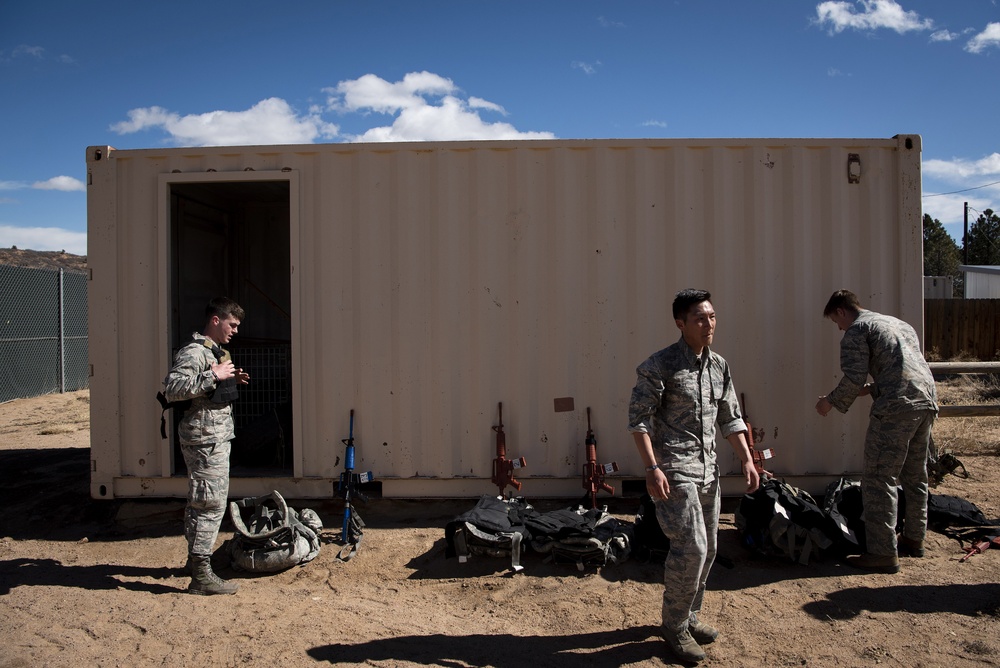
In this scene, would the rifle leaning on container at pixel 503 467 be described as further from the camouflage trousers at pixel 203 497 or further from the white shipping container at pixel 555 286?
the camouflage trousers at pixel 203 497

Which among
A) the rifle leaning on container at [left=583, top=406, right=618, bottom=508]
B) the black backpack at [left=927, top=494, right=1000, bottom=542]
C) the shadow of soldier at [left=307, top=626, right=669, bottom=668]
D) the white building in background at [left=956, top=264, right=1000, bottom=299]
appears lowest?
the shadow of soldier at [left=307, top=626, right=669, bottom=668]

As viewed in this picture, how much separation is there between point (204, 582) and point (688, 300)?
339 cm

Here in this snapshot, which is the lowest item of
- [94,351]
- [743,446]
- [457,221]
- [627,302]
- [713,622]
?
[713,622]

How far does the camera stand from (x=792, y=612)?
3.73m

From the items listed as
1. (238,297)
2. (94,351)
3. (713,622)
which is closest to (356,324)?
(94,351)

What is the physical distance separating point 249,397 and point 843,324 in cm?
535

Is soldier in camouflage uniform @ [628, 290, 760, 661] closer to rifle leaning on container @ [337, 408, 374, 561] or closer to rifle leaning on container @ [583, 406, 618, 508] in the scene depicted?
rifle leaning on container @ [583, 406, 618, 508]

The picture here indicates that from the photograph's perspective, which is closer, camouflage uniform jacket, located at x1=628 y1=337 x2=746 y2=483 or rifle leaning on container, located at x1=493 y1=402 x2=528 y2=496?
camouflage uniform jacket, located at x1=628 y1=337 x2=746 y2=483

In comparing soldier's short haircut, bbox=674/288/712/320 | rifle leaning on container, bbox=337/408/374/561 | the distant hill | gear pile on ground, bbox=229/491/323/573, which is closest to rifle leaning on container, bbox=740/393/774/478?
soldier's short haircut, bbox=674/288/712/320

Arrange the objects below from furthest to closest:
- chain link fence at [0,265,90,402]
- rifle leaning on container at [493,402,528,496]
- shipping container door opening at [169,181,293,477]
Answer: chain link fence at [0,265,90,402] → shipping container door opening at [169,181,293,477] → rifle leaning on container at [493,402,528,496]

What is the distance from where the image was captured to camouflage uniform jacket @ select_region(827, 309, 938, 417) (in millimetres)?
4148

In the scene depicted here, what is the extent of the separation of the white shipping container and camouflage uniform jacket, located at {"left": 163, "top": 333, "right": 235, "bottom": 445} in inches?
42.9

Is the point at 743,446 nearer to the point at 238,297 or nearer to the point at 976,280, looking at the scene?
the point at 238,297

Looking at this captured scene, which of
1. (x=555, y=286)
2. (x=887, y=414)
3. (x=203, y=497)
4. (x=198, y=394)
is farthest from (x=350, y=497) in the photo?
(x=887, y=414)
